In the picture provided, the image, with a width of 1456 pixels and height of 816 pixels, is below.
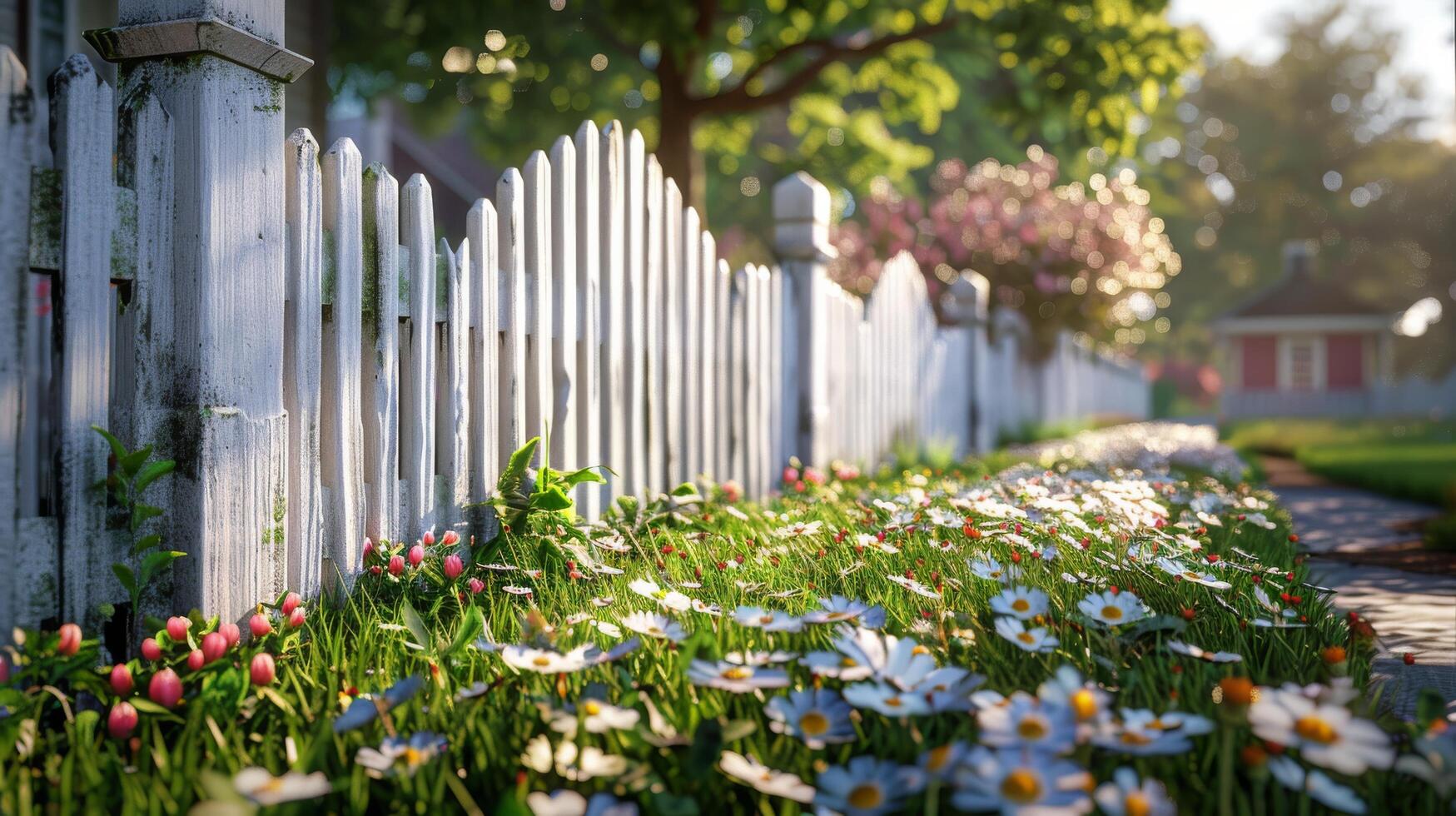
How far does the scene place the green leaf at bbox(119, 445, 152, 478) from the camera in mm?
2170

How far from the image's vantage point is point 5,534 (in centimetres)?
206

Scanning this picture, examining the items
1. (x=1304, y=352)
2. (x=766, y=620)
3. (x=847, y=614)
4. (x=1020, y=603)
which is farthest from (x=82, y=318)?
(x=1304, y=352)

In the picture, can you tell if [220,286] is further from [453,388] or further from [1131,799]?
[1131,799]

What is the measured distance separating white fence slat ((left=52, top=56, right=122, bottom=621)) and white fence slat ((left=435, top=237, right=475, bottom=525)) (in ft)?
3.25

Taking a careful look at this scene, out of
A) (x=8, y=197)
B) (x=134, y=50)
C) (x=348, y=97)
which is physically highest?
(x=348, y=97)

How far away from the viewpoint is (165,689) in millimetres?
1823

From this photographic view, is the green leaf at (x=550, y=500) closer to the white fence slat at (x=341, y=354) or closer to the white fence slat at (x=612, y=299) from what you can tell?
the white fence slat at (x=341, y=354)

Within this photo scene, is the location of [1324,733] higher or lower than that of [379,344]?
lower

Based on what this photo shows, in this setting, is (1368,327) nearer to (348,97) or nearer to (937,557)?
(348,97)

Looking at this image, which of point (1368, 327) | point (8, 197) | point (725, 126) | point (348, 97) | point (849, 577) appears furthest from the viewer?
point (1368, 327)

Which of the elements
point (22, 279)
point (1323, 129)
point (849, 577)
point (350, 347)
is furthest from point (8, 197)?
point (1323, 129)

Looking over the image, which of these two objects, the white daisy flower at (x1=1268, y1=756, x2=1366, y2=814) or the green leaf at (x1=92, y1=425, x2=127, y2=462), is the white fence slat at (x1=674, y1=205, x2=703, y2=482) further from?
the white daisy flower at (x1=1268, y1=756, x2=1366, y2=814)

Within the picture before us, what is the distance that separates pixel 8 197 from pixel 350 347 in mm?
818

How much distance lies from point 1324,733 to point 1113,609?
0.68 m
